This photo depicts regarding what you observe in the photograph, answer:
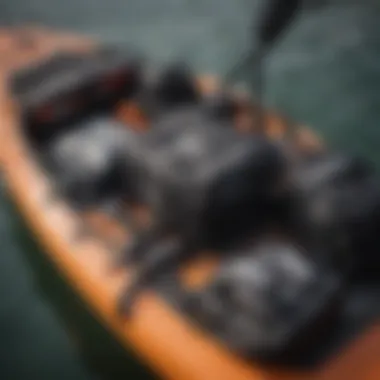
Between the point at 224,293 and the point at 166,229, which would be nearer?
the point at 224,293

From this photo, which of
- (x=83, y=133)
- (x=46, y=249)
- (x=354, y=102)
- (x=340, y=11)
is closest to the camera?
(x=46, y=249)

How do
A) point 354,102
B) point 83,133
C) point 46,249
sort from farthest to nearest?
1. point 354,102
2. point 83,133
3. point 46,249

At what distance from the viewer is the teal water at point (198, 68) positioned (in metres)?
1.62

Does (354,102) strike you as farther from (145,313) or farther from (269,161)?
(145,313)

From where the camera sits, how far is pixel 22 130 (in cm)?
183

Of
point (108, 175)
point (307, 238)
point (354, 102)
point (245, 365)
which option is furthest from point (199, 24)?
point (245, 365)

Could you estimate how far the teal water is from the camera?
1.62 m

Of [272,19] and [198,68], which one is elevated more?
[198,68]

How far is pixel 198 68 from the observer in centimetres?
296

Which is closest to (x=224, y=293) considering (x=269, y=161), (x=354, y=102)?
(x=269, y=161)

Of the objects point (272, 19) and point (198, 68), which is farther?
point (198, 68)

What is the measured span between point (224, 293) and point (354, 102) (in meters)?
1.74

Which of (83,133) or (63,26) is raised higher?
(63,26)

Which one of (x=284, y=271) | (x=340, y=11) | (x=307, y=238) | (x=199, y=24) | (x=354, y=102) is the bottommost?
(x=284, y=271)
